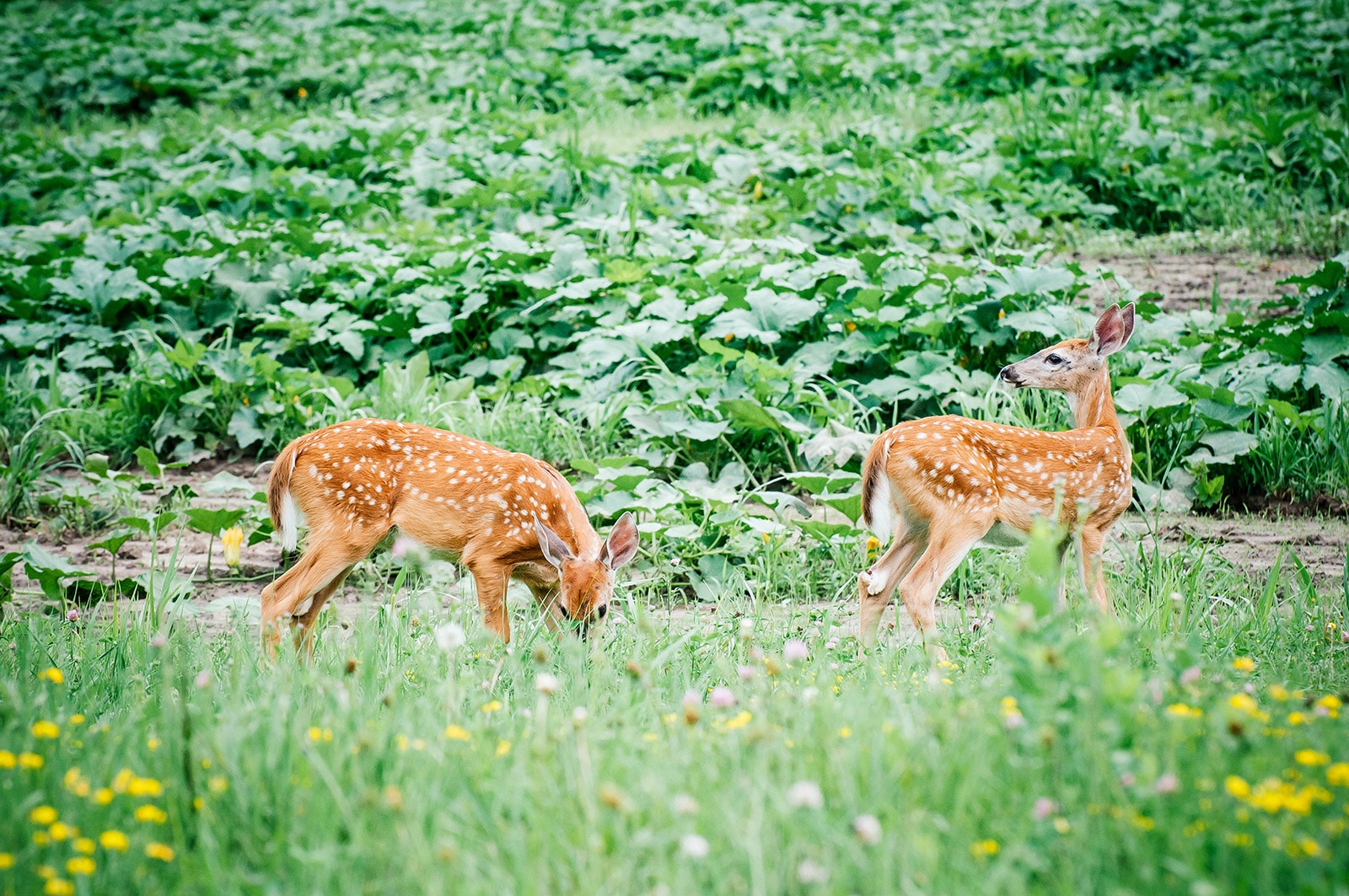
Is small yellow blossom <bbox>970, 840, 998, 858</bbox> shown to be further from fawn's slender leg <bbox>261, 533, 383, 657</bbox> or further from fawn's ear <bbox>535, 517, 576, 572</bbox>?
fawn's slender leg <bbox>261, 533, 383, 657</bbox>

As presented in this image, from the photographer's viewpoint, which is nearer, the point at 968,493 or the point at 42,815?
the point at 42,815

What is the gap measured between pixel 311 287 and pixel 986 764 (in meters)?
6.63

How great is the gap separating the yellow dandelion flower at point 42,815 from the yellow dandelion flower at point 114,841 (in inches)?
4.2

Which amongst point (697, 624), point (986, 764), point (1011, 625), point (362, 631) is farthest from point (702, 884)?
point (697, 624)

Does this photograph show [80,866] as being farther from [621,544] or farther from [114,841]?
[621,544]

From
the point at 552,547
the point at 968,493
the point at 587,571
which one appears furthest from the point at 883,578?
the point at 552,547

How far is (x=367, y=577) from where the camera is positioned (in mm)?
5777

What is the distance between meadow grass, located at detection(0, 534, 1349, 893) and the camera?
2.35m

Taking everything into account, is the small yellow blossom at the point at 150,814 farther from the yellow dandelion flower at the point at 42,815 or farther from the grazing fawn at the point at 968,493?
the grazing fawn at the point at 968,493

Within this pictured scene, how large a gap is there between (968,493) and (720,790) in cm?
226

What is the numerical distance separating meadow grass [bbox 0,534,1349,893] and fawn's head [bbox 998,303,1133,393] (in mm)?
2098

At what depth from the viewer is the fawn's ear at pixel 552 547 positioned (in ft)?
14.6

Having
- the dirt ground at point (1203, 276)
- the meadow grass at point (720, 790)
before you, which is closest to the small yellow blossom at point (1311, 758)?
the meadow grass at point (720, 790)

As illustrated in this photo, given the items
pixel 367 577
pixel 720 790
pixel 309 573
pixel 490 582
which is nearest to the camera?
pixel 720 790
